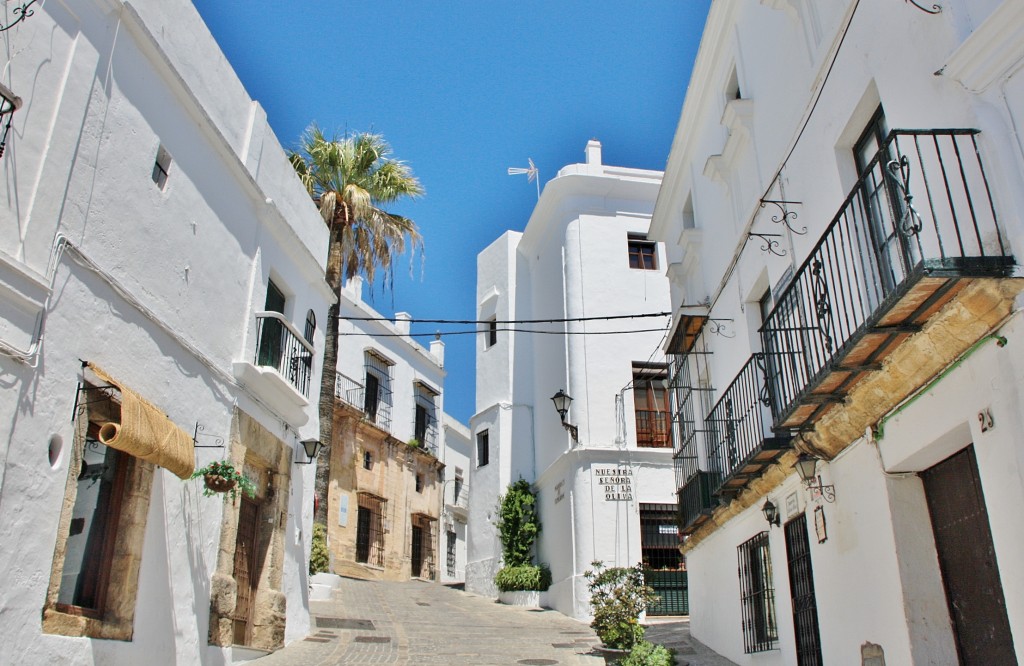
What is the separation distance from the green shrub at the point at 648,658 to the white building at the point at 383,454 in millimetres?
17100

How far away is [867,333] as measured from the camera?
17.5 feet

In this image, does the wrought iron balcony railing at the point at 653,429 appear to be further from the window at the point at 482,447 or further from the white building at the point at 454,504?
the white building at the point at 454,504

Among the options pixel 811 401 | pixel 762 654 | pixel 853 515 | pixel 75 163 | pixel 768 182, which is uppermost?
pixel 768 182

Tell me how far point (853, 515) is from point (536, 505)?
46.3 ft

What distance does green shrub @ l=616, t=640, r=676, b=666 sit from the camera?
8.41 m

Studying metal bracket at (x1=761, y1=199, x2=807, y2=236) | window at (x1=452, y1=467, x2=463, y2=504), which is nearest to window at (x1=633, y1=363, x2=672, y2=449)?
metal bracket at (x1=761, y1=199, x2=807, y2=236)

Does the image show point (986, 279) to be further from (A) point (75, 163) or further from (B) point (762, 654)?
→ (A) point (75, 163)

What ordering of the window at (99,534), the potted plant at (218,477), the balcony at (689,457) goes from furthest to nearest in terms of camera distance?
the balcony at (689,457)
the potted plant at (218,477)
the window at (99,534)

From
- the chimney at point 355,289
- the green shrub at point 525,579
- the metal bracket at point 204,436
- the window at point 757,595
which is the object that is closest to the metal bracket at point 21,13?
the metal bracket at point 204,436

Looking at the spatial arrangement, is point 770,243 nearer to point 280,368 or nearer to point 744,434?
point 744,434

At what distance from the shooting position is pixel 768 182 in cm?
897

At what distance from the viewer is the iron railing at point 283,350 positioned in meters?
10.4

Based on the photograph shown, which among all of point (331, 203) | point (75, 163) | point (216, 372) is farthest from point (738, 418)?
point (331, 203)

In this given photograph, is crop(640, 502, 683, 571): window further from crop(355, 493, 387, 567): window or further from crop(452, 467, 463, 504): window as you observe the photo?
crop(452, 467, 463, 504): window
